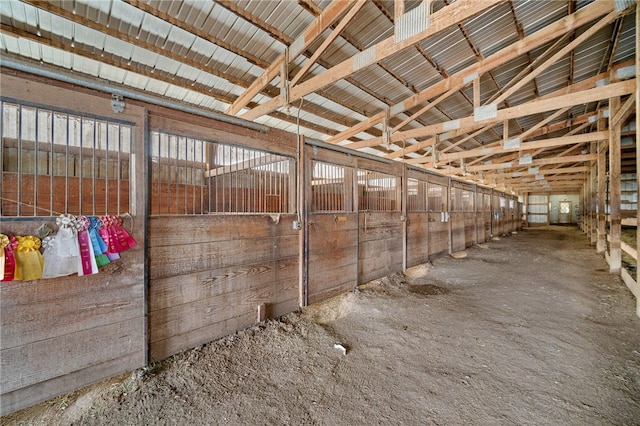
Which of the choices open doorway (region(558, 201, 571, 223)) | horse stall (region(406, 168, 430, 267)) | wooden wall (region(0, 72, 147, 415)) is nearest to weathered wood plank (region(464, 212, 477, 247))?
horse stall (region(406, 168, 430, 267))


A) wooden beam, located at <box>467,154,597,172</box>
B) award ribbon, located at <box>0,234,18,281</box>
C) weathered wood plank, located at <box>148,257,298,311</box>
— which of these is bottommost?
weathered wood plank, located at <box>148,257,298,311</box>

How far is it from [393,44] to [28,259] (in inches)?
124

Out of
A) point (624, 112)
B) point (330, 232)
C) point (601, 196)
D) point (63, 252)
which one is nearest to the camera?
point (63, 252)

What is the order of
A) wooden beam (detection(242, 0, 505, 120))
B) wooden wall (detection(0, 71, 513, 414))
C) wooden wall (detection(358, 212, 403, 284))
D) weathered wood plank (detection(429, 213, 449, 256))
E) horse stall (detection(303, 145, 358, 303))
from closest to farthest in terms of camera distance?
1. wooden wall (detection(0, 71, 513, 414))
2. wooden beam (detection(242, 0, 505, 120))
3. horse stall (detection(303, 145, 358, 303))
4. wooden wall (detection(358, 212, 403, 284))
5. weathered wood plank (detection(429, 213, 449, 256))

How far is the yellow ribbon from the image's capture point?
133cm

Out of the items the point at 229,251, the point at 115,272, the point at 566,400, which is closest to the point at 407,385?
the point at 566,400

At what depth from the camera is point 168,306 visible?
6.20 feet

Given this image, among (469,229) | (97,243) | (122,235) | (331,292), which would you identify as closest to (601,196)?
(469,229)

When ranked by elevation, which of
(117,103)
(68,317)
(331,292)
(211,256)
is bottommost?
(331,292)

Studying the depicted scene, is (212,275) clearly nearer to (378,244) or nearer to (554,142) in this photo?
(378,244)

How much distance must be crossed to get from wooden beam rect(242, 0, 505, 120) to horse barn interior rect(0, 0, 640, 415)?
2 cm

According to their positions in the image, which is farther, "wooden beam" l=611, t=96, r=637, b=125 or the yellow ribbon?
"wooden beam" l=611, t=96, r=637, b=125

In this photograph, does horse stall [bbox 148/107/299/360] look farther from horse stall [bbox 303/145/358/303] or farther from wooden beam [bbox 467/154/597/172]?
wooden beam [bbox 467/154/597/172]

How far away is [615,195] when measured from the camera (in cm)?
462
